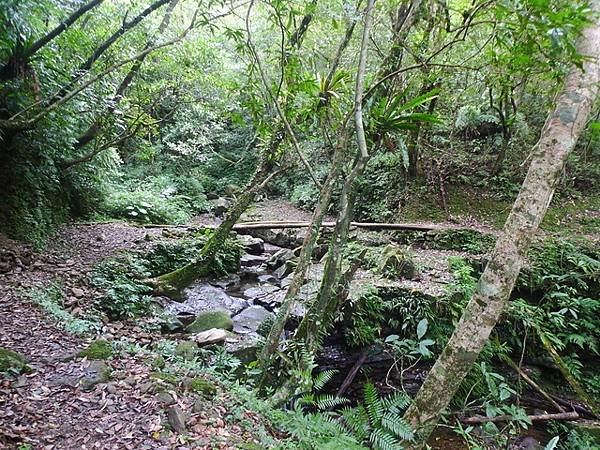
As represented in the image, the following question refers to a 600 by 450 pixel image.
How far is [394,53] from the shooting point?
382cm

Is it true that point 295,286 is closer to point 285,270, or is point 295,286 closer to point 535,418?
point 535,418

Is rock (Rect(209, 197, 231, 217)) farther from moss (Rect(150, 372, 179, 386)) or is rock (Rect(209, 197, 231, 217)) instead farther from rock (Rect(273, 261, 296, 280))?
moss (Rect(150, 372, 179, 386))

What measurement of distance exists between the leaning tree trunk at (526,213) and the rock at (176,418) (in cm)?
181

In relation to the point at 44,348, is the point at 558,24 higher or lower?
higher

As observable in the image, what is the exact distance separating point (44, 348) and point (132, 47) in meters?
4.95

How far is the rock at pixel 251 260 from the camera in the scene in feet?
25.9

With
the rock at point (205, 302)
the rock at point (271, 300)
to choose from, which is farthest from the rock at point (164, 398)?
the rock at point (271, 300)

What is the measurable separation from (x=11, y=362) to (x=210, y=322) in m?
2.51

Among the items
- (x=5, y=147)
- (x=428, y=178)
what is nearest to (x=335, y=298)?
(x=5, y=147)

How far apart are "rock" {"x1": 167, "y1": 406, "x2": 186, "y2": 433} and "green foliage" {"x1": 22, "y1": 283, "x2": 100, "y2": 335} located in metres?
1.58

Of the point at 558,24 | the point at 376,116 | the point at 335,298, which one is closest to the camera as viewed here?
the point at 558,24

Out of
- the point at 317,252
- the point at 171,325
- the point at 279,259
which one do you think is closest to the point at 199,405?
the point at 171,325

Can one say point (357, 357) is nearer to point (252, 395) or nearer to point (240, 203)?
point (252, 395)

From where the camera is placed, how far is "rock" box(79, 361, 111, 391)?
8.97 feet
